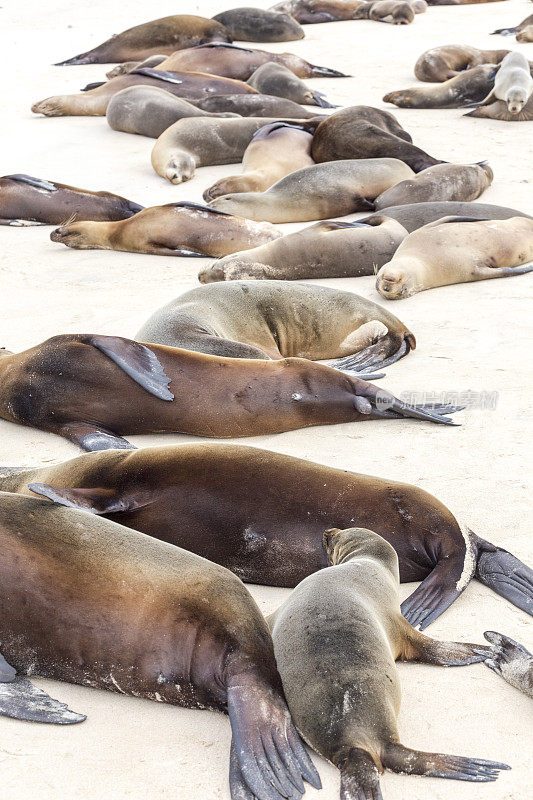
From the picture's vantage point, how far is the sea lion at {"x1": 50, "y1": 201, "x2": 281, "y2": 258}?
20.0 feet

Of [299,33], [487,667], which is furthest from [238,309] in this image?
[299,33]

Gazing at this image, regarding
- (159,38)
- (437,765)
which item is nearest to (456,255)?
(437,765)

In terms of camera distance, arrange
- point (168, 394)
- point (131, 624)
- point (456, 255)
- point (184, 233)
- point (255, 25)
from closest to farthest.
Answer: point (131, 624)
point (168, 394)
point (456, 255)
point (184, 233)
point (255, 25)

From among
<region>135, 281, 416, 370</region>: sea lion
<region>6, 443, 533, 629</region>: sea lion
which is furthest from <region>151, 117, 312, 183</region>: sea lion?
<region>6, 443, 533, 629</region>: sea lion

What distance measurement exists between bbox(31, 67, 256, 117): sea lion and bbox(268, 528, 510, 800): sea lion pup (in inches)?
304

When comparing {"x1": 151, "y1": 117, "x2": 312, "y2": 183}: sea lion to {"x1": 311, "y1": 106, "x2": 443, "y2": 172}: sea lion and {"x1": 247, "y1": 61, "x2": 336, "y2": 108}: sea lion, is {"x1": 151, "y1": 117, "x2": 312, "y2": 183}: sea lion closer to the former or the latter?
{"x1": 311, "y1": 106, "x2": 443, "y2": 172}: sea lion

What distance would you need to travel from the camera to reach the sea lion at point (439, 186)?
21.8 feet

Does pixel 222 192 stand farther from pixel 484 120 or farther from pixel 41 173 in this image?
pixel 484 120

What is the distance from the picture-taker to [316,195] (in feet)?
22.2

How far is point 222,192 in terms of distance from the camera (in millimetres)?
7176

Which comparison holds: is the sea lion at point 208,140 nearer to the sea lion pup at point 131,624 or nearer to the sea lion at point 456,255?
the sea lion at point 456,255

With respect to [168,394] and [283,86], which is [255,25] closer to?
[283,86]

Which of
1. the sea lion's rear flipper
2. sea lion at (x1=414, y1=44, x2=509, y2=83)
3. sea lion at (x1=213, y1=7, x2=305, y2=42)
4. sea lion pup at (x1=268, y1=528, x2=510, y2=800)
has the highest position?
sea lion at (x1=213, y1=7, x2=305, y2=42)

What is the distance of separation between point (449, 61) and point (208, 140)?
3810 mm
